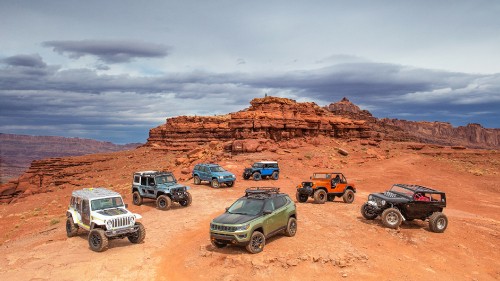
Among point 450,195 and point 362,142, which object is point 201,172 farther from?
point 362,142

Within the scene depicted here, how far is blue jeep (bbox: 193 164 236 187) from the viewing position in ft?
96.7

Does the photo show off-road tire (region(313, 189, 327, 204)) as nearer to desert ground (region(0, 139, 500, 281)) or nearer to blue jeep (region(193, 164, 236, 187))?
desert ground (region(0, 139, 500, 281))

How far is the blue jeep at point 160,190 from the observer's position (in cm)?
2069

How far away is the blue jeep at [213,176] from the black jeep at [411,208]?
15.3 m

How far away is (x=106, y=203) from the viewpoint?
14352 mm

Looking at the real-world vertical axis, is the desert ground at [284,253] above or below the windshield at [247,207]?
below

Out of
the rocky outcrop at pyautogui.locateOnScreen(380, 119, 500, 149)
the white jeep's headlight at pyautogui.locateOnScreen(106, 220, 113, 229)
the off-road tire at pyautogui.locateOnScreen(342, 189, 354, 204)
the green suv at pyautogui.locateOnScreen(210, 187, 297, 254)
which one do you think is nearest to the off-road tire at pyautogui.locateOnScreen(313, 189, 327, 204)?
the off-road tire at pyautogui.locateOnScreen(342, 189, 354, 204)

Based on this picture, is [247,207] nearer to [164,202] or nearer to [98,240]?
[98,240]

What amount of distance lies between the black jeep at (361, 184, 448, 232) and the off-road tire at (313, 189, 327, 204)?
207 inches

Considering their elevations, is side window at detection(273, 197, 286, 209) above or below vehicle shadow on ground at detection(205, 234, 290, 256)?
above

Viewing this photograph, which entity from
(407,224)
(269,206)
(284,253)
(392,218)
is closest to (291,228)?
(269,206)

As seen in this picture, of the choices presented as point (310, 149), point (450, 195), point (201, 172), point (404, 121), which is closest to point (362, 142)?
point (310, 149)

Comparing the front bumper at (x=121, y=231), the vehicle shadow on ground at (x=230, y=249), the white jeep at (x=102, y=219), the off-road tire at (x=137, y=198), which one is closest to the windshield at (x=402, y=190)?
the vehicle shadow on ground at (x=230, y=249)

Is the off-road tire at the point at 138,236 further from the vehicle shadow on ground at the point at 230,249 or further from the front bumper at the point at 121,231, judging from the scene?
the vehicle shadow on ground at the point at 230,249
